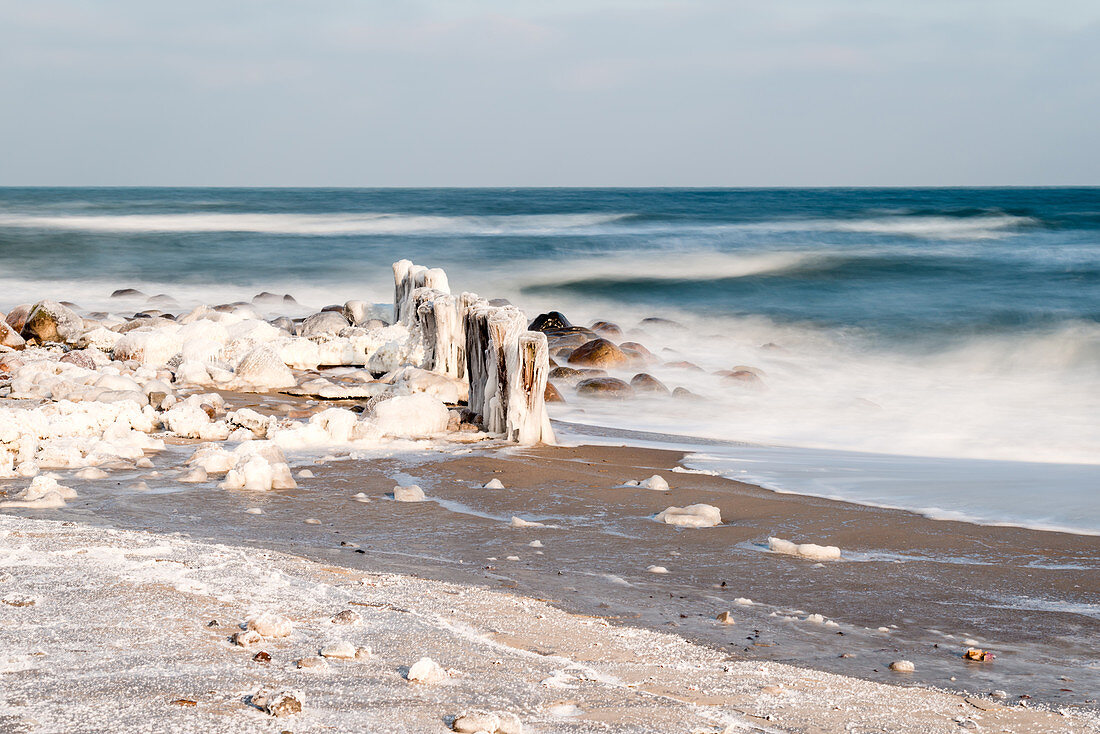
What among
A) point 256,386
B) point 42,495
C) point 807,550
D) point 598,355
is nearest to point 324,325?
point 256,386

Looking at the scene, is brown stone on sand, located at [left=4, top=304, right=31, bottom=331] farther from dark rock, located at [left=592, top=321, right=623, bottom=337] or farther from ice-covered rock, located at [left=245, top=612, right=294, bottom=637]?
ice-covered rock, located at [left=245, top=612, right=294, bottom=637]

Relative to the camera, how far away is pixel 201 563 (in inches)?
131

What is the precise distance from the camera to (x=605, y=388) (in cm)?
892

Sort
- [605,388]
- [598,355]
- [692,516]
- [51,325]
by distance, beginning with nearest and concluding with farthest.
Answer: [692,516] < [605,388] < [51,325] < [598,355]

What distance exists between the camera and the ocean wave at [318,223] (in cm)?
3394

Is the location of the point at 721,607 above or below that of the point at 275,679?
below

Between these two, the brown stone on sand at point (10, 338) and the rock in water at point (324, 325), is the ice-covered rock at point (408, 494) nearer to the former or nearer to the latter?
the rock in water at point (324, 325)

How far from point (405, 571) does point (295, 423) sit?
8.96ft

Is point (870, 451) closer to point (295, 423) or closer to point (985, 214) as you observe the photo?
point (295, 423)

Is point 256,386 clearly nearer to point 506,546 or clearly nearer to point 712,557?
point 506,546

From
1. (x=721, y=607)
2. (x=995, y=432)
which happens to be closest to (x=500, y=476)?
(x=721, y=607)

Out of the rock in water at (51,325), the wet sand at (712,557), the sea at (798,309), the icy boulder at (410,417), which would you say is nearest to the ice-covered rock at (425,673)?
the wet sand at (712,557)

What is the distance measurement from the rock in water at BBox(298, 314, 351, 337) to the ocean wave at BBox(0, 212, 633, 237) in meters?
20.7

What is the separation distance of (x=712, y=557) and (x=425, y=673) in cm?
193
